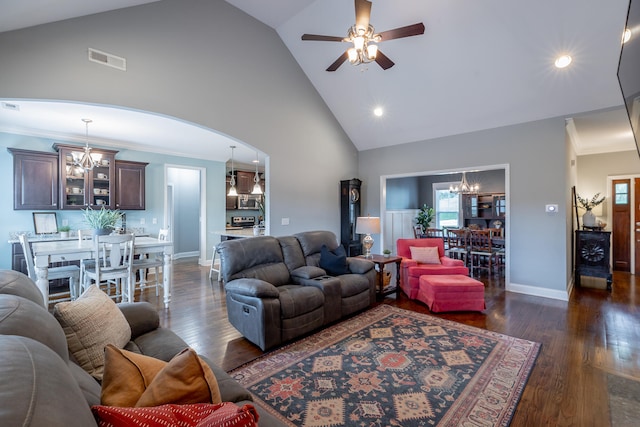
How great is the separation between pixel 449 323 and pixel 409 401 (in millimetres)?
1621

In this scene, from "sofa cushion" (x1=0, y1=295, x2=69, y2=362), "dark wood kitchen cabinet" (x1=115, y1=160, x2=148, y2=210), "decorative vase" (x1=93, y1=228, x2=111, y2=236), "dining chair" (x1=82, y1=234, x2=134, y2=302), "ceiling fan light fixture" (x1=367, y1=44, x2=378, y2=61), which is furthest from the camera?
"dark wood kitchen cabinet" (x1=115, y1=160, x2=148, y2=210)

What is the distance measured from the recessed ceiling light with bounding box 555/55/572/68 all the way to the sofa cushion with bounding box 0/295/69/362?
541 centimetres

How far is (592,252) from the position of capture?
4898 millimetres

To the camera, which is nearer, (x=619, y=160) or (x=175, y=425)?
(x=175, y=425)

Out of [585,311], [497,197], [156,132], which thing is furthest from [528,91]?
[156,132]

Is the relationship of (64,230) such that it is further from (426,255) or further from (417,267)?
(426,255)

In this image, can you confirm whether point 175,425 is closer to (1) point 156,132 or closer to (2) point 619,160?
(1) point 156,132

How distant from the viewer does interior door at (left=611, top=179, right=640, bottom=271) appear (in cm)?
595

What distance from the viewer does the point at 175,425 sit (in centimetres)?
80

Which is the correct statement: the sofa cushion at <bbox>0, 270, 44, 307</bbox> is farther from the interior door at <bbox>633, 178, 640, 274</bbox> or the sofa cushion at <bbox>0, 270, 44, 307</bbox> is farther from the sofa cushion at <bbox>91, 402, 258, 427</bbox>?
the interior door at <bbox>633, 178, 640, 274</bbox>

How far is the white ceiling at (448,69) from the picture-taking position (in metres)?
3.33

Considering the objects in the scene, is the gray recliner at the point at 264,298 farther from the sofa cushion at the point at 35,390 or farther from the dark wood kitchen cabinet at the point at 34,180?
the dark wood kitchen cabinet at the point at 34,180

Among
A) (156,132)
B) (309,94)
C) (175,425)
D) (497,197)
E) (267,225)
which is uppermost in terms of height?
(309,94)

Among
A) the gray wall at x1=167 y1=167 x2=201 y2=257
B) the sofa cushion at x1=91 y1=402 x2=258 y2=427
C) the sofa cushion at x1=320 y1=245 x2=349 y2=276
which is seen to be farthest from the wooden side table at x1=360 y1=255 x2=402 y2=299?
the gray wall at x1=167 y1=167 x2=201 y2=257
